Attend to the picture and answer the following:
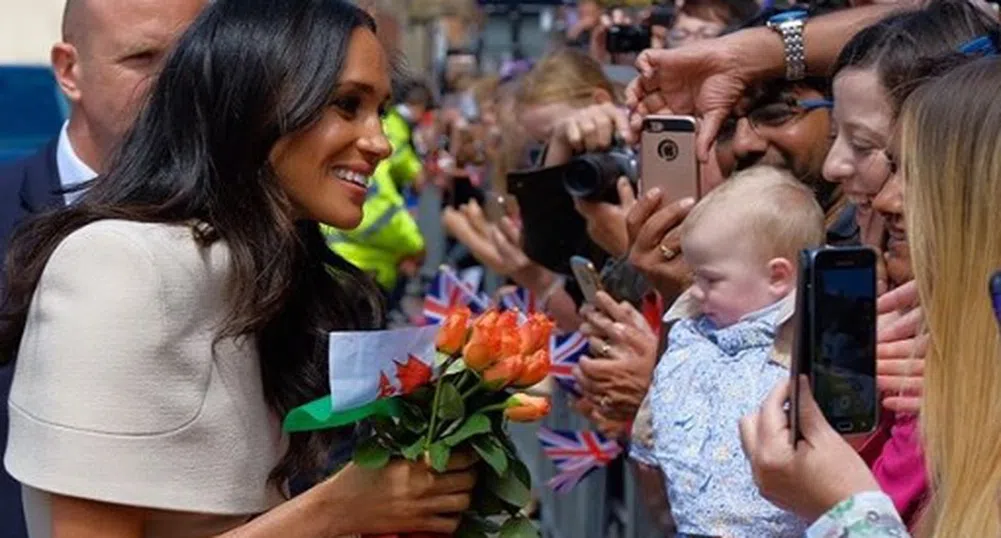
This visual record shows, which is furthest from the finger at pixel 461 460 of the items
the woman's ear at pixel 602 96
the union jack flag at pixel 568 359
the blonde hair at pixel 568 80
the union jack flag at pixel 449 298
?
the blonde hair at pixel 568 80

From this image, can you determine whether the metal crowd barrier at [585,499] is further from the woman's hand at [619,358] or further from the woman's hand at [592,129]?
the woman's hand at [592,129]

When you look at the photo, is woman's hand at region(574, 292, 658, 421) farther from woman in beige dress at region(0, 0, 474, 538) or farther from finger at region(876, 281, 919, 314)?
finger at region(876, 281, 919, 314)

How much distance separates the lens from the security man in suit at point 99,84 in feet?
15.0

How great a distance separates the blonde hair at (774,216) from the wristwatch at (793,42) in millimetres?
387

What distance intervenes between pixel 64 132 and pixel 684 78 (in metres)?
1.34

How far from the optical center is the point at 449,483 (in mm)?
3174

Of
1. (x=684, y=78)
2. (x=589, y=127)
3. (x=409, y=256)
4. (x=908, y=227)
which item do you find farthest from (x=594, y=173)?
(x=409, y=256)

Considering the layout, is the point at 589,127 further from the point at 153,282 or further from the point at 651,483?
the point at 153,282

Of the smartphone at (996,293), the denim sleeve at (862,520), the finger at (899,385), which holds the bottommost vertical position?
the finger at (899,385)

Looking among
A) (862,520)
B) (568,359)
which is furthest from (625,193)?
(862,520)

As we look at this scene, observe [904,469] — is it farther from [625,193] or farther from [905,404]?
[625,193]

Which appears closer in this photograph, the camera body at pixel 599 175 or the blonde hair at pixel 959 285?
the blonde hair at pixel 959 285

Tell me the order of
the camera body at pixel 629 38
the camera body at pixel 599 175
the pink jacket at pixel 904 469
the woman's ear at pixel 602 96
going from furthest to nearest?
1. the woman's ear at pixel 602 96
2. the camera body at pixel 629 38
3. the camera body at pixel 599 175
4. the pink jacket at pixel 904 469

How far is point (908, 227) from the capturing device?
269cm
